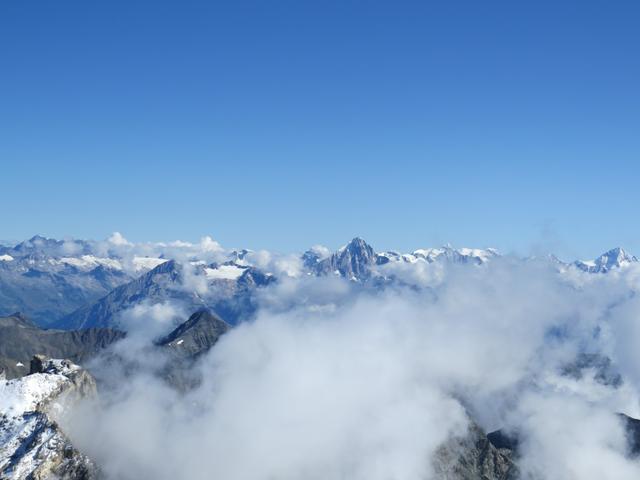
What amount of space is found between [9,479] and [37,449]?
49.9 feet

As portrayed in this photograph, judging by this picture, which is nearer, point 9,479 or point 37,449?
point 9,479

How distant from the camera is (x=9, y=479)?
18512 cm

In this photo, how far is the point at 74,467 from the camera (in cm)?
19000

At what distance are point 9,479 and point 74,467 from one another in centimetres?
1595

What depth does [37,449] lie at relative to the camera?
656 feet

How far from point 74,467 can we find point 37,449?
16986 mm
